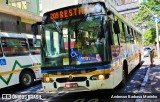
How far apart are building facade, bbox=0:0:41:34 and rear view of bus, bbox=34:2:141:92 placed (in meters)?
14.3

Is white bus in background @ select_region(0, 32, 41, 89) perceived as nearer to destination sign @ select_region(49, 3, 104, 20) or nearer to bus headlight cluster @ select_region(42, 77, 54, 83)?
bus headlight cluster @ select_region(42, 77, 54, 83)

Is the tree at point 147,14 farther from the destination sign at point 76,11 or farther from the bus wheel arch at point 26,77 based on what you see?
the destination sign at point 76,11

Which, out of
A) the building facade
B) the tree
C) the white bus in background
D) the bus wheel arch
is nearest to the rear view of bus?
the white bus in background

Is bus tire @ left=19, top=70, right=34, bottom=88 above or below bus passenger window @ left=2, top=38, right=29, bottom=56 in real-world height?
below

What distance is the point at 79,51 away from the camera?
8.09m

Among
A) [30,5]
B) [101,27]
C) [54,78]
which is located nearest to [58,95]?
[54,78]

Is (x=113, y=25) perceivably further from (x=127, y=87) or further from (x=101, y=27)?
(x=127, y=87)

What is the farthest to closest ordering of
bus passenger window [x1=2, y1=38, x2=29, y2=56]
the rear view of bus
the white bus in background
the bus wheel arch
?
the bus wheel arch
bus passenger window [x1=2, y1=38, x2=29, y2=56]
the white bus in background
the rear view of bus

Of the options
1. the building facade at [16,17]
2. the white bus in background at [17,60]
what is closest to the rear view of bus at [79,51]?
the white bus in background at [17,60]

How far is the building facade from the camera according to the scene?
22.6m

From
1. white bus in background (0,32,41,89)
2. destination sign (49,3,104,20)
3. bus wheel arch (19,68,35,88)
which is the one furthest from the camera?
bus wheel arch (19,68,35,88)

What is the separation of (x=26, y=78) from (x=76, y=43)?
5.96 metres

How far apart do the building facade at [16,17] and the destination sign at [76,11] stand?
45.9 feet

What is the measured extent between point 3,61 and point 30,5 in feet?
60.8
